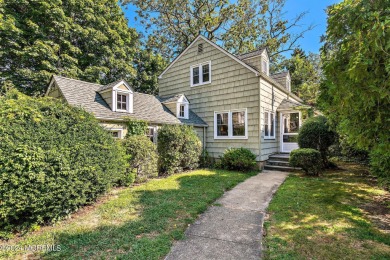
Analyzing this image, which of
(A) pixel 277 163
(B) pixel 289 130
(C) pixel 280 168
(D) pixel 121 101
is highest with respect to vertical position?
(D) pixel 121 101

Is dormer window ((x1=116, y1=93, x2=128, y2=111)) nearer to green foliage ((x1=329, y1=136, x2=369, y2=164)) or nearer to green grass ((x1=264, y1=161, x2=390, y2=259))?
green grass ((x1=264, y1=161, x2=390, y2=259))

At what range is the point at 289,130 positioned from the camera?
1334cm

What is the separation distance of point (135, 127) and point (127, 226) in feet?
18.1

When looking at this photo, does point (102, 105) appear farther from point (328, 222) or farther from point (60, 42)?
point (60, 42)

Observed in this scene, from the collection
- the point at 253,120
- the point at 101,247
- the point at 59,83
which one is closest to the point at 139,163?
the point at 101,247

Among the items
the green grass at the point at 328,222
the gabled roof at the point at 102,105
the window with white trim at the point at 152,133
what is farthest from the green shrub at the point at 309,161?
the window with white trim at the point at 152,133

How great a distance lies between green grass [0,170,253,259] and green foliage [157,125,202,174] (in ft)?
9.29

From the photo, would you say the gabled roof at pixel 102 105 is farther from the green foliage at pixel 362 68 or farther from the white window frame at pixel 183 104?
the green foliage at pixel 362 68

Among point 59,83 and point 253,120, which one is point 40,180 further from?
point 253,120

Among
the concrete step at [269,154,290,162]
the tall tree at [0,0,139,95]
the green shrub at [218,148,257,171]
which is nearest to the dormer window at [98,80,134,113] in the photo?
the green shrub at [218,148,257,171]

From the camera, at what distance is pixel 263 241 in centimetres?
359

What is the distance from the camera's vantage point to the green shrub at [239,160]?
9906 mm

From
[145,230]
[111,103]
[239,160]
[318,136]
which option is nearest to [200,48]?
[111,103]

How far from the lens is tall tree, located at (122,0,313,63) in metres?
20.4
